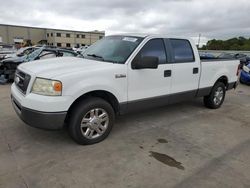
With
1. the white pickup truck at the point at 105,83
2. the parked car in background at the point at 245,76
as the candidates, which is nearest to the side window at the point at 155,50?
the white pickup truck at the point at 105,83

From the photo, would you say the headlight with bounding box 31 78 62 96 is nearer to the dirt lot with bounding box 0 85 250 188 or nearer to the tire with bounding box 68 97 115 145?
the tire with bounding box 68 97 115 145

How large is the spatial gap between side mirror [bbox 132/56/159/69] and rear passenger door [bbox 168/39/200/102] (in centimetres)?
93

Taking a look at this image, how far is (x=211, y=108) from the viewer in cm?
611

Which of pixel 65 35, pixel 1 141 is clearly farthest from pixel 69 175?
pixel 65 35

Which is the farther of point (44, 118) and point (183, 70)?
point (183, 70)

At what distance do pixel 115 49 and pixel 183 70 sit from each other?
1.56 m

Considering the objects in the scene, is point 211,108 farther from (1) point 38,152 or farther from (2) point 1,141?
(2) point 1,141

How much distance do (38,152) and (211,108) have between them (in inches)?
179

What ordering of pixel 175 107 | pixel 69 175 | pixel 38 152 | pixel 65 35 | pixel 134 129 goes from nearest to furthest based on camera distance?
pixel 69 175 < pixel 38 152 < pixel 134 129 < pixel 175 107 < pixel 65 35

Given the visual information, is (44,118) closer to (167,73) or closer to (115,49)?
(115,49)

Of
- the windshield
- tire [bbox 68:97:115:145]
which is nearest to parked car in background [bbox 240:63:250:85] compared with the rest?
the windshield

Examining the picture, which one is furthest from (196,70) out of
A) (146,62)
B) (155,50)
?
(146,62)

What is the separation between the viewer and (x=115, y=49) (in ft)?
14.1

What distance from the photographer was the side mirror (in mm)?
3789
